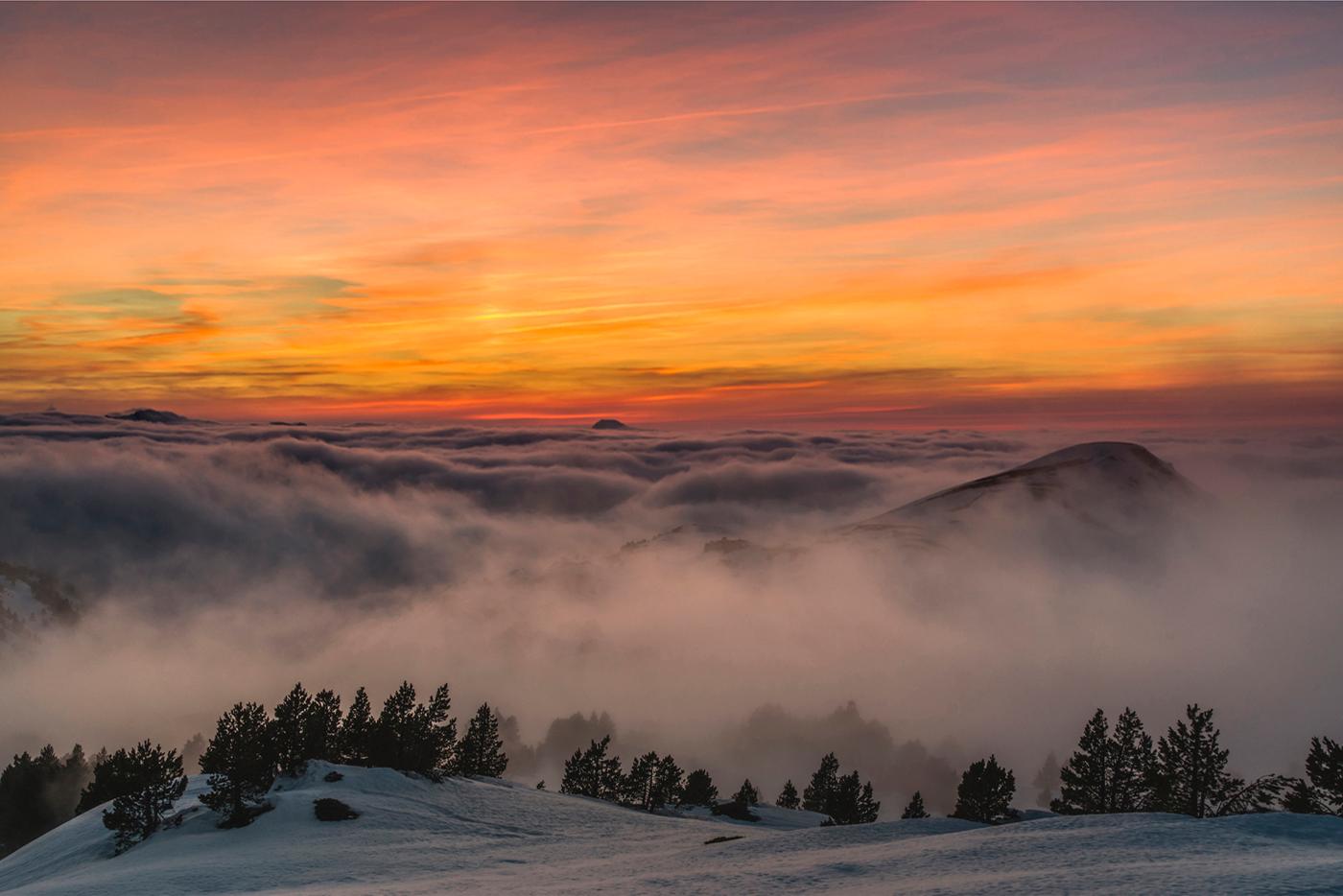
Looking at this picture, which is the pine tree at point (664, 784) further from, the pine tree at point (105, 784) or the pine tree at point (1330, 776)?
the pine tree at point (1330, 776)

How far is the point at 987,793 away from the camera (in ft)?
269

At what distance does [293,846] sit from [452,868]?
1228cm

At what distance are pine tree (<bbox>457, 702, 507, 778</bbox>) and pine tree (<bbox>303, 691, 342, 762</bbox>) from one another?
15169 millimetres

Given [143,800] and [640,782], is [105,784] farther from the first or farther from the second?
[640,782]

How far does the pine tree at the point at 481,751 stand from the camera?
98.6 meters

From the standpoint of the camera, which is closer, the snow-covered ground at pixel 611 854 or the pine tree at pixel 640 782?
the snow-covered ground at pixel 611 854

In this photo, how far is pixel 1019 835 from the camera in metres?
41.8

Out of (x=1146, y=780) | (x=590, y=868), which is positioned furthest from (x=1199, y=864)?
(x=1146, y=780)

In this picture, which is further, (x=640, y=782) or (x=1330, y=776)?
(x=640, y=782)

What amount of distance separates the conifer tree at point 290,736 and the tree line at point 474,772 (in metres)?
0.14

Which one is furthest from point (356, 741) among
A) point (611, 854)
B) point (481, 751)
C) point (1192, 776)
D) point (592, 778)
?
point (1192, 776)

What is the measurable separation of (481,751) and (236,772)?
153 ft

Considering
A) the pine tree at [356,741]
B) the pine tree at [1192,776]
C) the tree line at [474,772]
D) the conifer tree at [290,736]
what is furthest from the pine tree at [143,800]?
the pine tree at [1192,776]

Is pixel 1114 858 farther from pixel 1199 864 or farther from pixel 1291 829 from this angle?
pixel 1291 829
